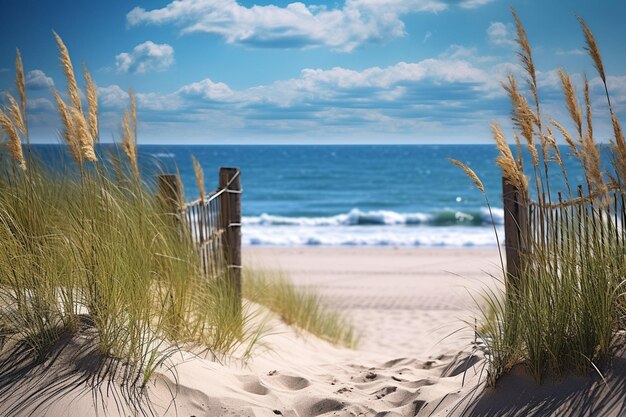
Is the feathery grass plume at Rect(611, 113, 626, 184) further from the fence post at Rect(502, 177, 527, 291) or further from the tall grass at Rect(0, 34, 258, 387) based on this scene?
the tall grass at Rect(0, 34, 258, 387)

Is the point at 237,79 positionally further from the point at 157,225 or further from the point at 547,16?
the point at 157,225

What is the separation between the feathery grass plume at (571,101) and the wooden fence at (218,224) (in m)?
2.32

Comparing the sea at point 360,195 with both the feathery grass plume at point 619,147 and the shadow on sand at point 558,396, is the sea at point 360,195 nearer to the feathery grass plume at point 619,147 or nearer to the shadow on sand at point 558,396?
the shadow on sand at point 558,396

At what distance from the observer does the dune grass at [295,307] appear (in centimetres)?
543

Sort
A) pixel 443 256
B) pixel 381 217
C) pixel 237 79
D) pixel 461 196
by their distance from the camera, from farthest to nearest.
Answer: pixel 237 79 → pixel 461 196 → pixel 381 217 → pixel 443 256

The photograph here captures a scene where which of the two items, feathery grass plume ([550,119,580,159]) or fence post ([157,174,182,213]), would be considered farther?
fence post ([157,174,182,213])

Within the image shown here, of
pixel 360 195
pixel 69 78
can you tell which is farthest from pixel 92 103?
pixel 360 195

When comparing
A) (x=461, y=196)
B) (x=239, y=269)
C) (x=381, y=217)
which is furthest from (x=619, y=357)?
(x=461, y=196)

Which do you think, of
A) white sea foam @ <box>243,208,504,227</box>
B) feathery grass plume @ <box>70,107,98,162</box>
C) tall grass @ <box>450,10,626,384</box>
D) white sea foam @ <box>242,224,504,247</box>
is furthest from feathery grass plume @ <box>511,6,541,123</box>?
white sea foam @ <box>243,208,504,227</box>

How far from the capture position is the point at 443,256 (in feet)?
41.6

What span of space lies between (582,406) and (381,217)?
17.4 meters

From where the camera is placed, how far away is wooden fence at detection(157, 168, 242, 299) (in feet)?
14.6

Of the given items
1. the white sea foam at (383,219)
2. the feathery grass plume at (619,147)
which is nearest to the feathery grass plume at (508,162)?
the feathery grass plume at (619,147)

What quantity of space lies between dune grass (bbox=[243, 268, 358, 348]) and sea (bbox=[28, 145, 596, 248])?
1042mm
